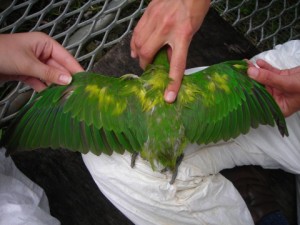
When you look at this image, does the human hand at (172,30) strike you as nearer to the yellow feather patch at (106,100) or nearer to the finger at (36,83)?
the yellow feather patch at (106,100)

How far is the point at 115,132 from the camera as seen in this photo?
1313 millimetres

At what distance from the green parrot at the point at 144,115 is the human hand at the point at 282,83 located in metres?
0.04

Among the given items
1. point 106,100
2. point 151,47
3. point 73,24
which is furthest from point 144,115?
point 73,24

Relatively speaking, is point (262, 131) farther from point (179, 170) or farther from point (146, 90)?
point (146, 90)

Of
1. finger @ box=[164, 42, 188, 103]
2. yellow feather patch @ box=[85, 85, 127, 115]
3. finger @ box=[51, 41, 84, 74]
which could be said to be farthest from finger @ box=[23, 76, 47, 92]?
finger @ box=[164, 42, 188, 103]

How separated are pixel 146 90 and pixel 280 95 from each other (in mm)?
510

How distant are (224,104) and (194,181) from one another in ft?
0.95

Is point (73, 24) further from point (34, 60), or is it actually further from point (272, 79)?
point (272, 79)

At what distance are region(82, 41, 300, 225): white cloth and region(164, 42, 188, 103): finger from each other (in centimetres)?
25

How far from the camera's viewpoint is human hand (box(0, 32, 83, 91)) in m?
1.31

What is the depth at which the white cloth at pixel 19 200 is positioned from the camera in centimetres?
132

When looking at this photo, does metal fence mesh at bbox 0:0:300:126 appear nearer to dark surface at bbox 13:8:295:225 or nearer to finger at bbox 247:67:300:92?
dark surface at bbox 13:8:295:225

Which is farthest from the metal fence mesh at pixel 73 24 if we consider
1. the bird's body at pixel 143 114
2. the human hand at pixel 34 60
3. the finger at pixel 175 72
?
the finger at pixel 175 72

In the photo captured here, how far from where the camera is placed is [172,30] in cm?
139
